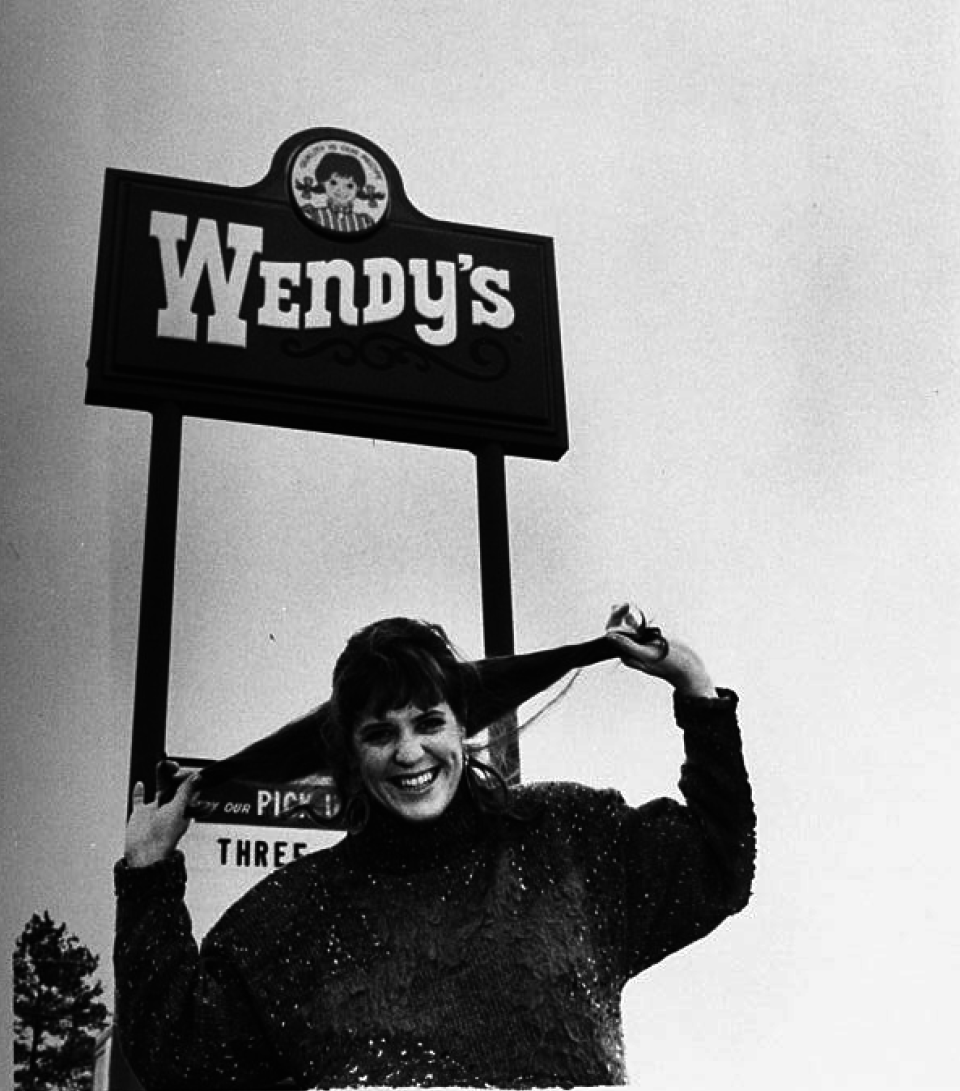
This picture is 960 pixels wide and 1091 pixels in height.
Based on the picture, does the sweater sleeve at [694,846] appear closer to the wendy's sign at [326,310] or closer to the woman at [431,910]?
the woman at [431,910]

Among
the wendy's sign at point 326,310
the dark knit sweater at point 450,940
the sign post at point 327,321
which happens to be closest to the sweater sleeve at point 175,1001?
the dark knit sweater at point 450,940

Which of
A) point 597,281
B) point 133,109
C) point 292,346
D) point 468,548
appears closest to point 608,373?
point 597,281

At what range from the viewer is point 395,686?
3.09ft

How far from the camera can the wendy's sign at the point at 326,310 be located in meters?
1.34

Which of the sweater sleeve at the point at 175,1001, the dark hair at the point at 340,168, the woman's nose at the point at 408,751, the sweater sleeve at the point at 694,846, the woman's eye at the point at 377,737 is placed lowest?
the sweater sleeve at the point at 175,1001

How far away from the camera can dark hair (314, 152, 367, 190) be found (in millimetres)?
1432

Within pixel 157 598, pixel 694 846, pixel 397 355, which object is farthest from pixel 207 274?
pixel 694 846

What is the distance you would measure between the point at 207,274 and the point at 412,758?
61 cm

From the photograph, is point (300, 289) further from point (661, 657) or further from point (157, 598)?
point (661, 657)

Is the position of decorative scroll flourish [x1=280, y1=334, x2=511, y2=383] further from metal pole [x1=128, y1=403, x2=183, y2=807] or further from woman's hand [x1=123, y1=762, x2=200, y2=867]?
woman's hand [x1=123, y1=762, x2=200, y2=867]

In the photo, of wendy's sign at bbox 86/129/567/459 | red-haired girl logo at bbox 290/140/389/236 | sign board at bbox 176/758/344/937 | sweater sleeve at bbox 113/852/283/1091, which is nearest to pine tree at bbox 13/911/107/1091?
sign board at bbox 176/758/344/937

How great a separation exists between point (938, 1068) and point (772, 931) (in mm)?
179

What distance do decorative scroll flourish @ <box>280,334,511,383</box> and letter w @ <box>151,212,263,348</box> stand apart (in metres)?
0.06

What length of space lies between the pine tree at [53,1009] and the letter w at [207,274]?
513mm
